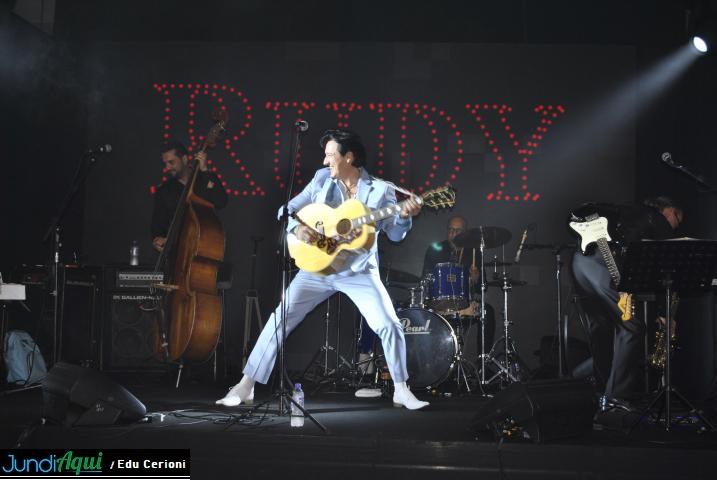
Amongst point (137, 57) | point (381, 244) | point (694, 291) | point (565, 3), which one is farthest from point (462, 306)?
point (137, 57)

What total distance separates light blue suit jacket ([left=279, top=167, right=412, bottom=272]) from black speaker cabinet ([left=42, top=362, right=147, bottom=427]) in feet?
5.65

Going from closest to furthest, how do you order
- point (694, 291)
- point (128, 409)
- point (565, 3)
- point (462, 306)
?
point (128, 409)
point (694, 291)
point (462, 306)
point (565, 3)

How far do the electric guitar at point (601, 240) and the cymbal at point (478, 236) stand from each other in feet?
6.95

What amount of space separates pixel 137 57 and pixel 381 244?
13.0 ft

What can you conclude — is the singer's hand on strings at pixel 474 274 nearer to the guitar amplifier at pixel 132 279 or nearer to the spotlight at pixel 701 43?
the spotlight at pixel 701 43

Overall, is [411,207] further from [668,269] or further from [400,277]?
[400,277]

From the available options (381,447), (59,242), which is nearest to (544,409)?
(381,447)

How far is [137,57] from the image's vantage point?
9430mm

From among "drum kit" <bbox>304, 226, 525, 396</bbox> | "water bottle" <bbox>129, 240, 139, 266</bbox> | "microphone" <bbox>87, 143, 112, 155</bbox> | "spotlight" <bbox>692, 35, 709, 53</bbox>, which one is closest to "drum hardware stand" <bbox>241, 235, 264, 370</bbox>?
"drum kit" <bbox>304, 226, 525, 396</bbox>

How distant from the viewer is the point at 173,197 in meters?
7.91

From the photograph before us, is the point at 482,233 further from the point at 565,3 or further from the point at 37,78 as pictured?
the point at 37,78

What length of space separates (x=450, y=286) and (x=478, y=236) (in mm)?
920

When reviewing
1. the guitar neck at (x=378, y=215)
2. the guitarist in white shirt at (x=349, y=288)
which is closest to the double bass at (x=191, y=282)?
the guitarist in white shirt at (x=349, y=288)

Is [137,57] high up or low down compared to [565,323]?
up
